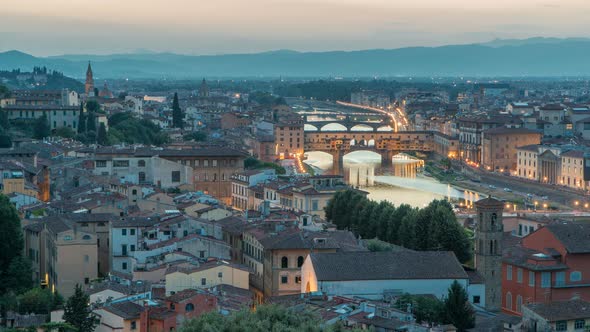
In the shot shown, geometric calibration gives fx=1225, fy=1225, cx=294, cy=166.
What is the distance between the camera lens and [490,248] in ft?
45.8

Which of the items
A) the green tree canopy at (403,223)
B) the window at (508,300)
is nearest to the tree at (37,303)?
the window at (508,300)

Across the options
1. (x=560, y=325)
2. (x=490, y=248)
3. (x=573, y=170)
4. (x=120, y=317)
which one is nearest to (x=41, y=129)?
(x=573, y=170)

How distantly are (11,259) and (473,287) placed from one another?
18.0ft

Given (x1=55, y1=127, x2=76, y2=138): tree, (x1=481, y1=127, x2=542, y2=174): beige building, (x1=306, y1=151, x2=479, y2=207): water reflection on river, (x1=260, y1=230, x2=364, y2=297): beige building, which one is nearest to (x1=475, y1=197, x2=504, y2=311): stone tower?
(x1=260, y1=230, x2=364, y2=297): beige building

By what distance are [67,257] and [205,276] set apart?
2.00 metres

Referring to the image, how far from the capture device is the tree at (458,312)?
1139 cm

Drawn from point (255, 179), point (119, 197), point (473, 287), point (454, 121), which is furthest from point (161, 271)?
point (454, 121)

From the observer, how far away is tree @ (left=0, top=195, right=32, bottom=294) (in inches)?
555

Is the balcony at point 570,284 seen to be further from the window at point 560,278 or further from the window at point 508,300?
the window at point 508,300

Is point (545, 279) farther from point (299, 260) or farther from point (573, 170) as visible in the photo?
point (573, 170)

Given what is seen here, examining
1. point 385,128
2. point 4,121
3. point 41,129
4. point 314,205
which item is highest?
point 4,121

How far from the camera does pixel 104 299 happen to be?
11.9 m

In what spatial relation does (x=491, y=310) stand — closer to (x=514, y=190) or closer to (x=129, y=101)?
(x=514, y=190)

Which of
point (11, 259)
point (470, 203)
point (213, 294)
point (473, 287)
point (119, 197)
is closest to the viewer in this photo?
point (213, 294)
